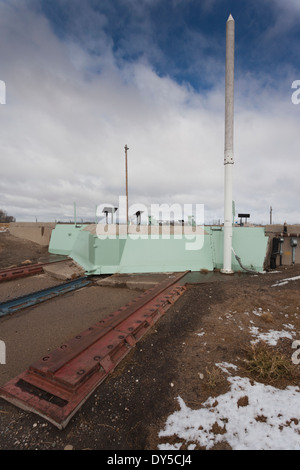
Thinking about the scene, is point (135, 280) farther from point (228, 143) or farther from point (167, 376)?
point (228, 143)

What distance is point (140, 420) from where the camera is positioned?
7.47 ft

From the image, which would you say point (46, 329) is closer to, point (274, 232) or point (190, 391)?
point (190, 391)

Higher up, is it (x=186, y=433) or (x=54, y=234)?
(x=54, y=234)

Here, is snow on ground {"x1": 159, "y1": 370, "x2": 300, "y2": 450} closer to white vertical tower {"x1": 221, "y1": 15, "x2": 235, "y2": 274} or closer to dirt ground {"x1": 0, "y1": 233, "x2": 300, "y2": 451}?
dirt ground {"x1": 0, "y1": 233, "x2": 300, "y2": 451}

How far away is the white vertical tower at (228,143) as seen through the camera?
876cm

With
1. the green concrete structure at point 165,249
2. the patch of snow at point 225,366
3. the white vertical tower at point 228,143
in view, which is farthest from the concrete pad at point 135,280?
the patch of snow at point 225,366

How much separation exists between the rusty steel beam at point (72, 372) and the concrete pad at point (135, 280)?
3.58 meters

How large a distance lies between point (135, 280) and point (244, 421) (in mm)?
6268

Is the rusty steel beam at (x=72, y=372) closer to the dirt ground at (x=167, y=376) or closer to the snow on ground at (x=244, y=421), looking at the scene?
the dirt ground at (x=167, y=376)

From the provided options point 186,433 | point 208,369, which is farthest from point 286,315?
point 186,433

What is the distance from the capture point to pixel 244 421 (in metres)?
2.19

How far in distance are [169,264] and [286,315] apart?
5435 millimetres

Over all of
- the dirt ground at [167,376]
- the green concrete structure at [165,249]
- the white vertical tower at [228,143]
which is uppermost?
the white vertical tower at [228,143]

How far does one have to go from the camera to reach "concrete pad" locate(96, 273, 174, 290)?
25.9ft
